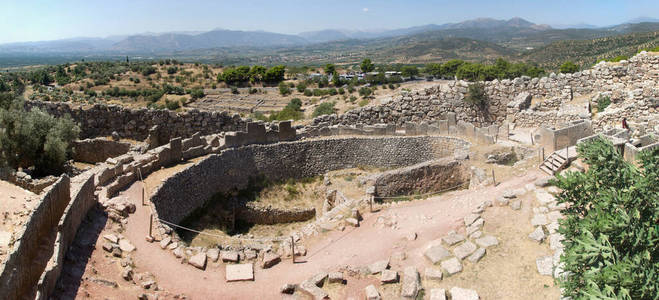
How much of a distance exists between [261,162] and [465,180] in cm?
765

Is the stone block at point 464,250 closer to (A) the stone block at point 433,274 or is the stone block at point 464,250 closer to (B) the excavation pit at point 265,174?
(A) the stone block at point 433,274

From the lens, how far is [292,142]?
17.6 meters

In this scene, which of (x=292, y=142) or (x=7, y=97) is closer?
(x=292, y=142)

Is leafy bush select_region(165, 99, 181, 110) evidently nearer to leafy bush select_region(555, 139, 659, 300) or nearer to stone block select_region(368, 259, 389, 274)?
stone block select_region(368, 259, 389, 274)

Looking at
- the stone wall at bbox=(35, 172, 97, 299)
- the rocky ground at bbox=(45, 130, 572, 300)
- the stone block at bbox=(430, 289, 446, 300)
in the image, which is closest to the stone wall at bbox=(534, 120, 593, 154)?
the rocky ground at bbox=(45, 130, 572, 300)

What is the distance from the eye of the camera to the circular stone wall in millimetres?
15477

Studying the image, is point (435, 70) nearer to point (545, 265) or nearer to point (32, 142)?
point (32, 142)

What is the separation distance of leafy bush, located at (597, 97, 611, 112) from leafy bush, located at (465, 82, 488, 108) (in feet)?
15.2

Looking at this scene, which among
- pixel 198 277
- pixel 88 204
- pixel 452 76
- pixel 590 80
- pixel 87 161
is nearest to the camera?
pixel 198 277

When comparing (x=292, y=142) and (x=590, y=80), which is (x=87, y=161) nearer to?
(x=292, y=142)

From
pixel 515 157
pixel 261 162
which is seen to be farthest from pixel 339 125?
pixel 515 157

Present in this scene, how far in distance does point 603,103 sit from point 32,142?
22611 mm

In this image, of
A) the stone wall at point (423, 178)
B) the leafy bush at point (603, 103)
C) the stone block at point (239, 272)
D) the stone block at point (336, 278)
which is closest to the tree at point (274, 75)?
the leafy bush at point (603, 103)

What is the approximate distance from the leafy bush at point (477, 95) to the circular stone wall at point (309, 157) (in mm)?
3911
